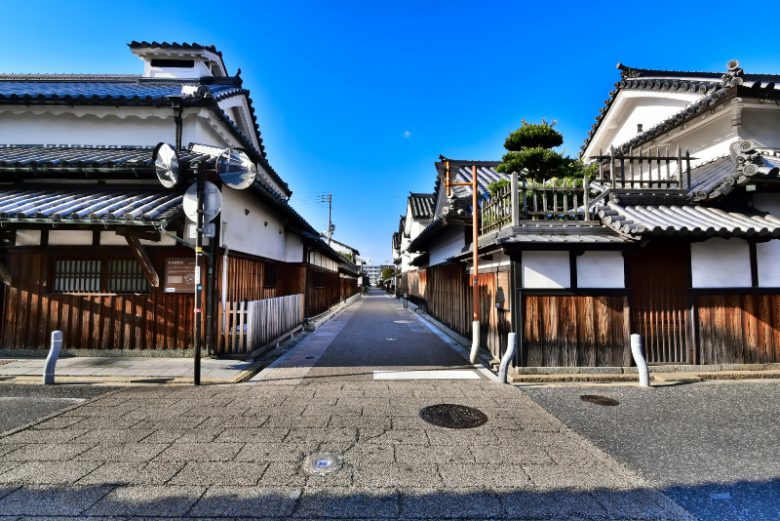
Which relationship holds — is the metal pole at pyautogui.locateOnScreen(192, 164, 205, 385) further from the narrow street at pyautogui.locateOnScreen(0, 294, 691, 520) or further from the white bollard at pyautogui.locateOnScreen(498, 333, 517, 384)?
the white bollard at pyautogui.locateOnScreen(498, 333, 517, 384)

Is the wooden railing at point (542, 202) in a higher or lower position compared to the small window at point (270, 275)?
higher

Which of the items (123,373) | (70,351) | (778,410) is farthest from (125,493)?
(778,410)

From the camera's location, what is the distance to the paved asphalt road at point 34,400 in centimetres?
494

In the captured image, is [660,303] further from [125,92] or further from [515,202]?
[125,92]

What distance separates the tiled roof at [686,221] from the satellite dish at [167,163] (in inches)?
373

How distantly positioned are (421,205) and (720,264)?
94.3 ft

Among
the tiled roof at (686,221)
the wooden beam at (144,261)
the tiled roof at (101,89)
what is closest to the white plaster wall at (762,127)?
the tiled roof at (686,221)

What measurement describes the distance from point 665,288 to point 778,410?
9.08ft

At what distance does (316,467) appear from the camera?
11.9 ft

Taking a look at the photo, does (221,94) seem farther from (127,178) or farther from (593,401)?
(593,401)

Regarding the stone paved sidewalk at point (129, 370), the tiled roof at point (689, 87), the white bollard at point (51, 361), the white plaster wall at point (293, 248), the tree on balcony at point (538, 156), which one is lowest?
the stone paved sidewalk at point (129, 370)

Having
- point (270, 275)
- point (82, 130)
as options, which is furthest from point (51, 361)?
point (82, 130)

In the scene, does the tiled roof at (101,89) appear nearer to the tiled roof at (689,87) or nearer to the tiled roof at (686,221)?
the tiled roof at (686,221)

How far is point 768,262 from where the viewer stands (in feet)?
25.0
